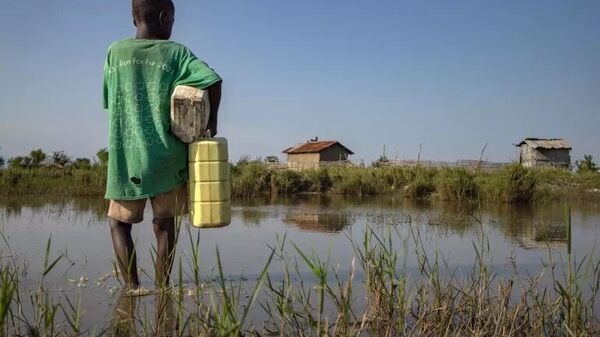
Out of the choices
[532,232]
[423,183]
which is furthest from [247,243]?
[423,183]

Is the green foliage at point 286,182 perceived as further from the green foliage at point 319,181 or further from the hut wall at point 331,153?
the hut wall at point 331,153

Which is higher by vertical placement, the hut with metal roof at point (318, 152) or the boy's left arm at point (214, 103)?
the hut with metal roof at point (318, 152)

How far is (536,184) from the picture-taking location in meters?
12.0

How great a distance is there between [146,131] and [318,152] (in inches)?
1696

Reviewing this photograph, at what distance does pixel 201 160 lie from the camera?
2.50 m

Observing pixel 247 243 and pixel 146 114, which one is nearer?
pixel 146 114

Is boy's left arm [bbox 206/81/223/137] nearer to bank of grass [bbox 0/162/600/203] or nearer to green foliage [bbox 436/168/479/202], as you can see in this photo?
bank of grass [bbox 0/162/600/203]

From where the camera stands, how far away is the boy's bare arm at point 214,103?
271 centimetres

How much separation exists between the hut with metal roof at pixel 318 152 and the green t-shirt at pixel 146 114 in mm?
41010

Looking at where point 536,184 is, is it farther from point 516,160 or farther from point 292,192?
point 292,192

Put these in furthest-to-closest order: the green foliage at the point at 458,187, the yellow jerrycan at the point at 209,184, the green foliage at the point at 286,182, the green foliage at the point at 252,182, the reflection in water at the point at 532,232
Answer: the green foliage at the point at 286,182, the green foliage at the point at 252,182, the green foliage at the point at 458,187, the reflection in water at the point at 532,232, the yellow jerrycan at the point at 209,184

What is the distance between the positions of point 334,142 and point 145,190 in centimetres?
4436

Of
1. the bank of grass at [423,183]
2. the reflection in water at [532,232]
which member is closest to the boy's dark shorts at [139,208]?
the reflection in water at [532,232]

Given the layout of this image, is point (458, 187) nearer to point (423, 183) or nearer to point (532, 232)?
point (423, 183)
